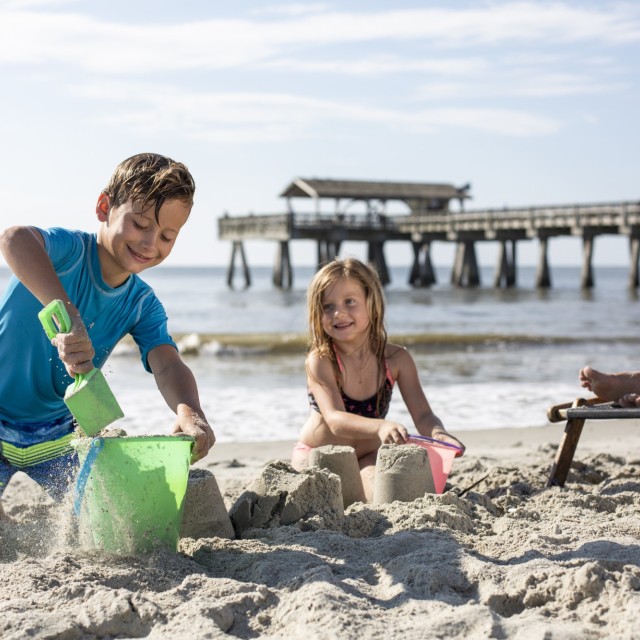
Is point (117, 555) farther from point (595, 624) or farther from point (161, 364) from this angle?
point (595, 624)

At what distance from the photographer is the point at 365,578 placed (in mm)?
2615

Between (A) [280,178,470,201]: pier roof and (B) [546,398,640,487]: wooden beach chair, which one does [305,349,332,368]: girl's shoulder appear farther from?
(A) [280,178,470,201]: pier roof

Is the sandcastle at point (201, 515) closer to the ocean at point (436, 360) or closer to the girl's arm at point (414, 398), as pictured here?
the ocean at point (436, 360)

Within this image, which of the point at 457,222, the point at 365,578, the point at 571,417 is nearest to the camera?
the point at 365,578

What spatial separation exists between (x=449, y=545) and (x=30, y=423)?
152cm

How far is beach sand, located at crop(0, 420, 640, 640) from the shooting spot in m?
2.23

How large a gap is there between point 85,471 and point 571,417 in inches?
83.5

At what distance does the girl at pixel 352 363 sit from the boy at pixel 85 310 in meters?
1.10

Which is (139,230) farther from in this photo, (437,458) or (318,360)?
(437,458)

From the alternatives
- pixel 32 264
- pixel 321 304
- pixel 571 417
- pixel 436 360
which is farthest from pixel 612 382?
pixel 436 360

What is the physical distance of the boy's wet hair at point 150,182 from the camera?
9.00ft

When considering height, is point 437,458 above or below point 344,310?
below

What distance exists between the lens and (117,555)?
271cm

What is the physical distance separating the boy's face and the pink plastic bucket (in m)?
1.42
